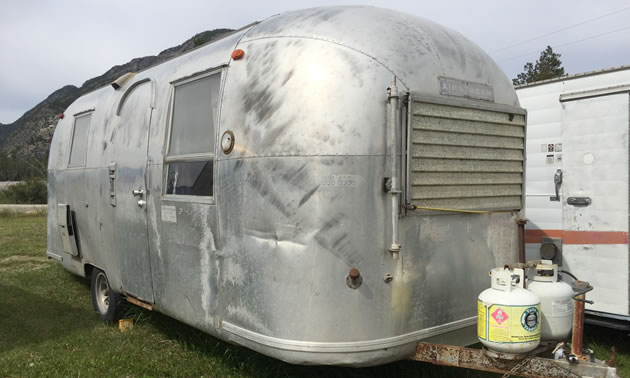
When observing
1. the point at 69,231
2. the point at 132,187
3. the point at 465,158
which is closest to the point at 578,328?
the point at 465,158

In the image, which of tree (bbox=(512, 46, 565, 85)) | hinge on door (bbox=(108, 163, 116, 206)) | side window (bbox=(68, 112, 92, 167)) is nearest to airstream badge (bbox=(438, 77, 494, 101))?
hinge on door (bbox=(108, 163, 116, 206))

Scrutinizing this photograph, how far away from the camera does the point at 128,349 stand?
18.1 feet

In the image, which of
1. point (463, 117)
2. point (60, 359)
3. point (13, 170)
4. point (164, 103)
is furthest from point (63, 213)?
point (13, 170)

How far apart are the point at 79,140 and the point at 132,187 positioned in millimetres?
2307

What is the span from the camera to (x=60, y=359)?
17.5ft

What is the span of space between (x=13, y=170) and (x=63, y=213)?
5646 centimetres

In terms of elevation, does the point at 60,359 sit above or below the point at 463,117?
below

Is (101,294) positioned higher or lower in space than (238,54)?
lower

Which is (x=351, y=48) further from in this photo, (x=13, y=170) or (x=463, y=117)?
(x=13, y=170)

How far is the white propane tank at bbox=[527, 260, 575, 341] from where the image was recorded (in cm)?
359

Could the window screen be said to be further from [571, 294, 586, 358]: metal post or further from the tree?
the tree

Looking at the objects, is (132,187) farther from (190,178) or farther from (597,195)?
(597,195)

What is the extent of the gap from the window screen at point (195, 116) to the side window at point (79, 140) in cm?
252

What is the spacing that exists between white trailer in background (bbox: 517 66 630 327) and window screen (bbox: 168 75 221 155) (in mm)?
3616
